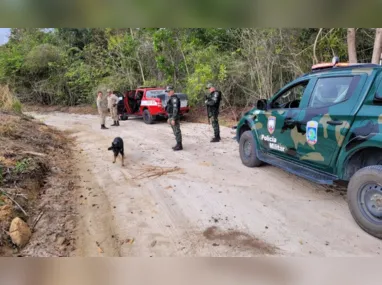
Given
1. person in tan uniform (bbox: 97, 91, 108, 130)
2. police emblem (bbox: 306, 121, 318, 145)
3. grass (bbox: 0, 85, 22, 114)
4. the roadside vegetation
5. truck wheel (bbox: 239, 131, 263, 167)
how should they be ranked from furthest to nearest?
1. person in tan uniform (bbox: 97, 91, 108, 130)
2. grass (bbox: 0, 85, 22, 114)
3. the roadside vegetation
4. truck wheel (bbox: 239, 131, 263, 167)
5. police emblem (bbox: 306, 121, 318, 145)

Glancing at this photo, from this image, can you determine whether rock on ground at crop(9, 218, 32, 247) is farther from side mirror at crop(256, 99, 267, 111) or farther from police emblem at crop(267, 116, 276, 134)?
side mirror at crop(256, 99, 267, 111)

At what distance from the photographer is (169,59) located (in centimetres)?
1614

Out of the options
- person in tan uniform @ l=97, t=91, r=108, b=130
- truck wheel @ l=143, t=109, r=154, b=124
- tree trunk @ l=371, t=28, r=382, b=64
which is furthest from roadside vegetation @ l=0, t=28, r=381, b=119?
person in tan uniform @ l=97, t=91, r=108, b=130

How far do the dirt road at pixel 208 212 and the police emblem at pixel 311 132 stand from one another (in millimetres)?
891

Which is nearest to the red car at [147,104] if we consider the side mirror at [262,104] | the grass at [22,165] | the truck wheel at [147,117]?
the truck wheel at [147,117]

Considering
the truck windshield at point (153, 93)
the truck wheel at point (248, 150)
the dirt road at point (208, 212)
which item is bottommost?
the dirt road at point (208, 212)

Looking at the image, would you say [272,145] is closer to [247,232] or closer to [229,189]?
[229,189]

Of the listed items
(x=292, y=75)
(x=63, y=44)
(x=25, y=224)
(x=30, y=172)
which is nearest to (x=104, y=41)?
(x=63, y=44)

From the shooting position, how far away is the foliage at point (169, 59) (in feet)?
34.6

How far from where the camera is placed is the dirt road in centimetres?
317

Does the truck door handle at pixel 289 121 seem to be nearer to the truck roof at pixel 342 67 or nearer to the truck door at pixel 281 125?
the truck door at pixel 281 125

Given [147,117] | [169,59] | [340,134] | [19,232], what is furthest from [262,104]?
[169,59]

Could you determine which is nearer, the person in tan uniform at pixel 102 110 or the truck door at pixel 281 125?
the truck door at pixel 281 125

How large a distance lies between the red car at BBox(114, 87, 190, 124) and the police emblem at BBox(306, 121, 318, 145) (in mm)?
8423
